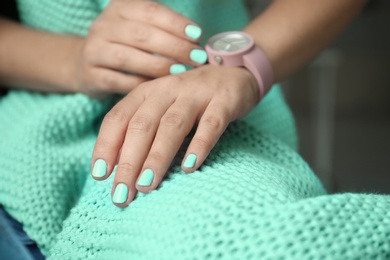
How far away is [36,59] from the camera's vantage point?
0.71m

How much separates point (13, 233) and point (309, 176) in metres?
0.29

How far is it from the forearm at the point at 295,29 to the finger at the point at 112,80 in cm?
14

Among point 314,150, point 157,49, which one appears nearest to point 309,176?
point 157,49

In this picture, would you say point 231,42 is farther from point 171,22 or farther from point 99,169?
point 99,169

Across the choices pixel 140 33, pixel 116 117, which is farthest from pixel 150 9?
pixel 116 117

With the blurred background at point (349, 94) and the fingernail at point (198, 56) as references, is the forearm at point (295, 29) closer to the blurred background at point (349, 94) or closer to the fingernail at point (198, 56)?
the fingernail at point (198, 56)

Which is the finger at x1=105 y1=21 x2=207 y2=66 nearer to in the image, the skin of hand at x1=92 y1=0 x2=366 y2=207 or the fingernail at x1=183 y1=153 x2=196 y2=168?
the skin of hand at x1=92 y1=0 x2=366 y2=207

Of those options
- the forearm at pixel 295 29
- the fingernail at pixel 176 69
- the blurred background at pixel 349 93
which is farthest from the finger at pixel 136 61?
the blurred background at pixel 349 93

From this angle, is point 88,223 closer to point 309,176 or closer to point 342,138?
point 309,176

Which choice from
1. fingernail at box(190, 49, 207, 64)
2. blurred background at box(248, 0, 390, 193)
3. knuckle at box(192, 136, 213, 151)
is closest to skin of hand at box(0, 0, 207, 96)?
fingernail at box(190, 49, 207, 64)

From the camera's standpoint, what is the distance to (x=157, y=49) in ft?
2.02

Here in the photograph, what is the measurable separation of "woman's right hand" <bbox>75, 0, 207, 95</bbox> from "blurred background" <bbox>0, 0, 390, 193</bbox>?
3.81 ft

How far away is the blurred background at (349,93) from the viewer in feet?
5.78

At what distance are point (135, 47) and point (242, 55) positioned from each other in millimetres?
106
